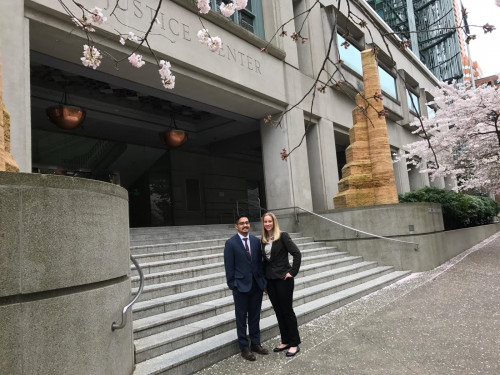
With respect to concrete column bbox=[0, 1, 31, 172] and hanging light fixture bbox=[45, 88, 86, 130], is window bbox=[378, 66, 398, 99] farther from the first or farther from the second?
concrete column bbox=[0, 1, 31, 172]

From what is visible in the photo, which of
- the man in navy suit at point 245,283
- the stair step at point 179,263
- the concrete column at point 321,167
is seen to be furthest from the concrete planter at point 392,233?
the man in navy suit at point 245,283

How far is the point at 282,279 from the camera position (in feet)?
15.8

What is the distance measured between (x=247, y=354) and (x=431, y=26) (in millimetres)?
50755

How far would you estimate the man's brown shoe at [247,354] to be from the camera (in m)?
4.63

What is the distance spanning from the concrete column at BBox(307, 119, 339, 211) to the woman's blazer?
10.3 metres

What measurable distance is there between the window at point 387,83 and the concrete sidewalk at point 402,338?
55.1 ft

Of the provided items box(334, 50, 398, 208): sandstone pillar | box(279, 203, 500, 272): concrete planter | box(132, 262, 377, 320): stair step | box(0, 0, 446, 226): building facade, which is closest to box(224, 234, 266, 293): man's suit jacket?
box(132, 262, 377, 320): stair step

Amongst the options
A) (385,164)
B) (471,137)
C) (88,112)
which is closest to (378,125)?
(385,164)

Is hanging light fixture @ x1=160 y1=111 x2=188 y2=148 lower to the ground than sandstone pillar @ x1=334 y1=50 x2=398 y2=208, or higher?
higher

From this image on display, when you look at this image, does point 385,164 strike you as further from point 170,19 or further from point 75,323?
point 75,323

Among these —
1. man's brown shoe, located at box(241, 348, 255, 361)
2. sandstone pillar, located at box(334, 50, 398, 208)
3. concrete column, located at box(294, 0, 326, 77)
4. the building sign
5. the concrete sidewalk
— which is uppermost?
concrete column, located at box(294, 0, 326, 77)

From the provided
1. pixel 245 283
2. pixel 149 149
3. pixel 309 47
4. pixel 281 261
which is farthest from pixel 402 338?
pixel 149 149

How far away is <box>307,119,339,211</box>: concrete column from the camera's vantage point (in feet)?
50.1

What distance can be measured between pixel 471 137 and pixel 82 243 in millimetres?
16453
